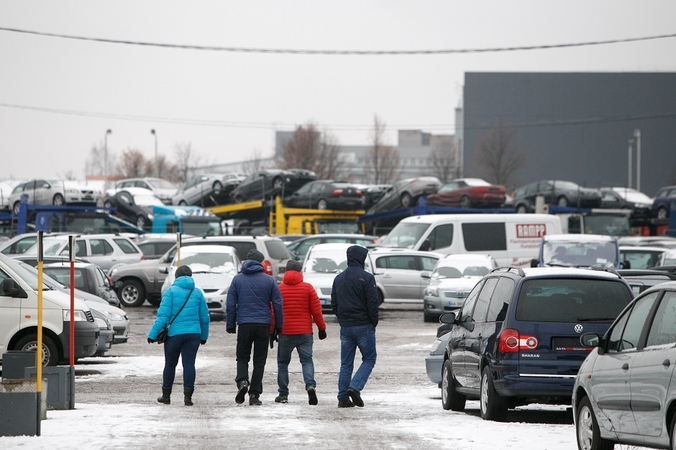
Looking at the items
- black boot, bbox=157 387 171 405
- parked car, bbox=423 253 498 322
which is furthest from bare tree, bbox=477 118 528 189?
black boot, bbox=157 387 171 405

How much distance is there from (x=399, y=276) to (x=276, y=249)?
138 inches

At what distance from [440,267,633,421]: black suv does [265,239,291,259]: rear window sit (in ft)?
64.9

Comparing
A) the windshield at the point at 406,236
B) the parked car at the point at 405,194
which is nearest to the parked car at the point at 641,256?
the windshield at the point at 406,236

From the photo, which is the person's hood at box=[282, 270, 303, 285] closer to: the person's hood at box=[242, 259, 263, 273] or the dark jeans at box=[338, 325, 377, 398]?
the person's hood at box=[242, 259, 263, 273]

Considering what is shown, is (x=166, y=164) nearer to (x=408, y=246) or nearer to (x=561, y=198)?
(x=561, y=198)

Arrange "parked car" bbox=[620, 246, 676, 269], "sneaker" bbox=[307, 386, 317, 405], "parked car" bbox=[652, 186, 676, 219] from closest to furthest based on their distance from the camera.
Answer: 1. "sneaker" bbox=[307, 386, 317, 405]
2. "parked car" bbox=[620, 246, 676, 269]
3. "parked car" bbox=[652, 186, 676, 219]

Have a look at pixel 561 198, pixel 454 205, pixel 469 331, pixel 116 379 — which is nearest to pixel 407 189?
pixel 454 205

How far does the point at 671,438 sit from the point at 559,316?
4329 mm

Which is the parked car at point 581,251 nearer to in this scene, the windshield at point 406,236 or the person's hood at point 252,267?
the windshield at point 406,236

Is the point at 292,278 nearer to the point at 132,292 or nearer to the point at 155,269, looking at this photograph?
the point at 155,269

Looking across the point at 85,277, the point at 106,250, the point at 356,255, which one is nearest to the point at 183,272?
the point at 356,255

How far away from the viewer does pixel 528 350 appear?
38.7ft

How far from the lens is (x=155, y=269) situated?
31.7 meters

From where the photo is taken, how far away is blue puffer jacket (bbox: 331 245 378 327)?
13656mm
